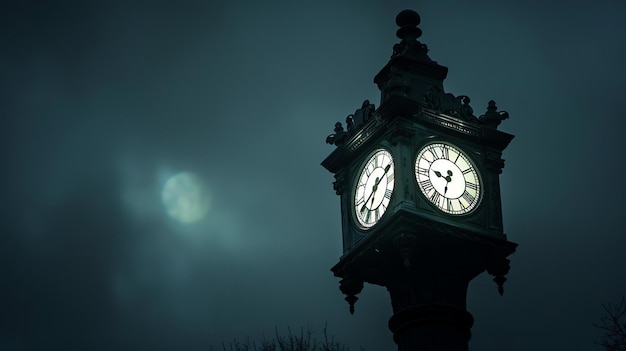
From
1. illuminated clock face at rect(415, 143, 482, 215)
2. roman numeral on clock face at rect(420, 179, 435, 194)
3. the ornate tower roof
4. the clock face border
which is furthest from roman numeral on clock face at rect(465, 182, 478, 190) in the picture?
the ornate tower roof

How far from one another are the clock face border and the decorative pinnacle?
3.46 m

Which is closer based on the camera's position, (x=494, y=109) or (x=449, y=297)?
(x=449, y=297)

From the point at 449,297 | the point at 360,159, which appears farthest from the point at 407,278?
the point at 360,159

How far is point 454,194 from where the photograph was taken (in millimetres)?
30953

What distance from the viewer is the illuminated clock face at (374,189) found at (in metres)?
30.8

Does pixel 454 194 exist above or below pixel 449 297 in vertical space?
above

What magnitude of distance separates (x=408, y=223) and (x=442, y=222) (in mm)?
746

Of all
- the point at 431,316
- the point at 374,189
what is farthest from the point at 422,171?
the point at 431,316

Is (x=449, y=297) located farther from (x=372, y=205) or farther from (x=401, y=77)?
(x=401, y=77)

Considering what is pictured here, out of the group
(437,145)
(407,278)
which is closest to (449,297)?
(407,278)

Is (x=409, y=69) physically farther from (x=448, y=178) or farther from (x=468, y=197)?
(x=468, y=197)

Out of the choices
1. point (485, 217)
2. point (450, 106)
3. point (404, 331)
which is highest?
point (450, 106)

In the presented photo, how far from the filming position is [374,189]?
31250mm

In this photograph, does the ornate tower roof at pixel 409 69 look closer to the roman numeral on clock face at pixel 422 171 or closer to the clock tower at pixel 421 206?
the clock tower at pixel 421 206
